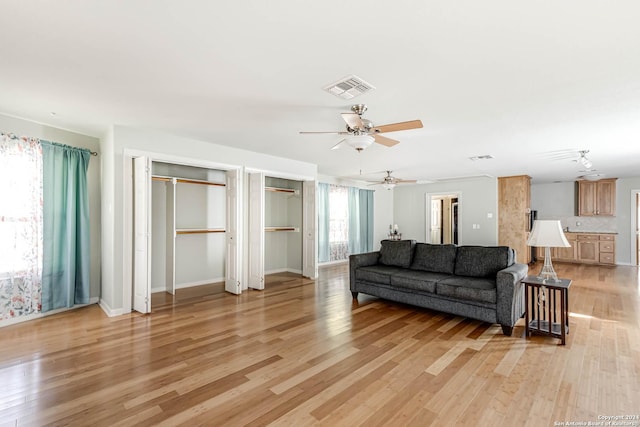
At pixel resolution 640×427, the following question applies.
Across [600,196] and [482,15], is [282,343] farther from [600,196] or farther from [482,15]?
[600,196]

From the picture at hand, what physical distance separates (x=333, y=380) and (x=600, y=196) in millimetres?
10054

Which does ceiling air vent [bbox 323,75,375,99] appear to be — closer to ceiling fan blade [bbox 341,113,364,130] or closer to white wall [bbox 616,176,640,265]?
ceiling fan blade [bbox 341,113,364,130]

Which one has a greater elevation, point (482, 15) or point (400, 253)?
point (482, 15)

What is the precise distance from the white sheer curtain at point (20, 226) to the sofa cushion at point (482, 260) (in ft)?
18.1

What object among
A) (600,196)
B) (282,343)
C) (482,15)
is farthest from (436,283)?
(600,196)

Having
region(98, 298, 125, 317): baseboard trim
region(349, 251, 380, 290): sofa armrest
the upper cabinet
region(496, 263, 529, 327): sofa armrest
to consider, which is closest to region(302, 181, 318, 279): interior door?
region(349, 251, 380, 290): sofa armrest

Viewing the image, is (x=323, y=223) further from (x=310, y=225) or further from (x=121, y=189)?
(x=121, y=189)

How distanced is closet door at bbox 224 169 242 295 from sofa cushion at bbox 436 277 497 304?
125 inches

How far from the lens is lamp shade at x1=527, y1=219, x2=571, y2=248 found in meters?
3.34

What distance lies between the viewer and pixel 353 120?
310cm

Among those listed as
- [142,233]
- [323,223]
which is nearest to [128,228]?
[142,233]

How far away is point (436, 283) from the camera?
408cm

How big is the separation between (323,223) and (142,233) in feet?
15.1

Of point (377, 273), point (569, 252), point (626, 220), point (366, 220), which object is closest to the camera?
point (377, 273)
